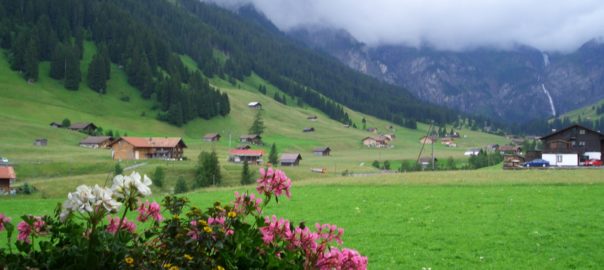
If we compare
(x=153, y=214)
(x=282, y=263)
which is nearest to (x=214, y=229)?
(x=282, y=263)

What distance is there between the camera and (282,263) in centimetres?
358

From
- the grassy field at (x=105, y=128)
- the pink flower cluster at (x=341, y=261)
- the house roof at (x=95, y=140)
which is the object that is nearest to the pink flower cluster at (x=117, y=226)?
the pink flower cluster at (x=341, y=261)

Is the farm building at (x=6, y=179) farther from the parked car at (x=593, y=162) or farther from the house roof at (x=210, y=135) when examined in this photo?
the house roof at (x=210, y=135)

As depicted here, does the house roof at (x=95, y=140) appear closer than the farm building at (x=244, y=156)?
Yes

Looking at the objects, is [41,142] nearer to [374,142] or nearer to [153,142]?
[153,142]

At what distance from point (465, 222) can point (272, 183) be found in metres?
18.4

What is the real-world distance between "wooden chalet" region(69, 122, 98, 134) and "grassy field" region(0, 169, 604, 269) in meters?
93.9

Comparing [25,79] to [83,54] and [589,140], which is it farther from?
[589,140]

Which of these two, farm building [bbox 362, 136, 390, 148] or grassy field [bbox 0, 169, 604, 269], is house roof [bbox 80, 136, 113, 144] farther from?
farm building [bbox 362, 136, 390, 148]

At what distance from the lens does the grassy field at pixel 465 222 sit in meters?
14.8

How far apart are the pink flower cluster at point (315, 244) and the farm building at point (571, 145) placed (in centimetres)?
8602

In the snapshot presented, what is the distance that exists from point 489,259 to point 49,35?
181 meters

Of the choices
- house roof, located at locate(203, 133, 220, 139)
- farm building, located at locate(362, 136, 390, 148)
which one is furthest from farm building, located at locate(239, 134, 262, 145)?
farm building, located at locate(362, 136, 390, 148)

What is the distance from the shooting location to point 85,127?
123 m
